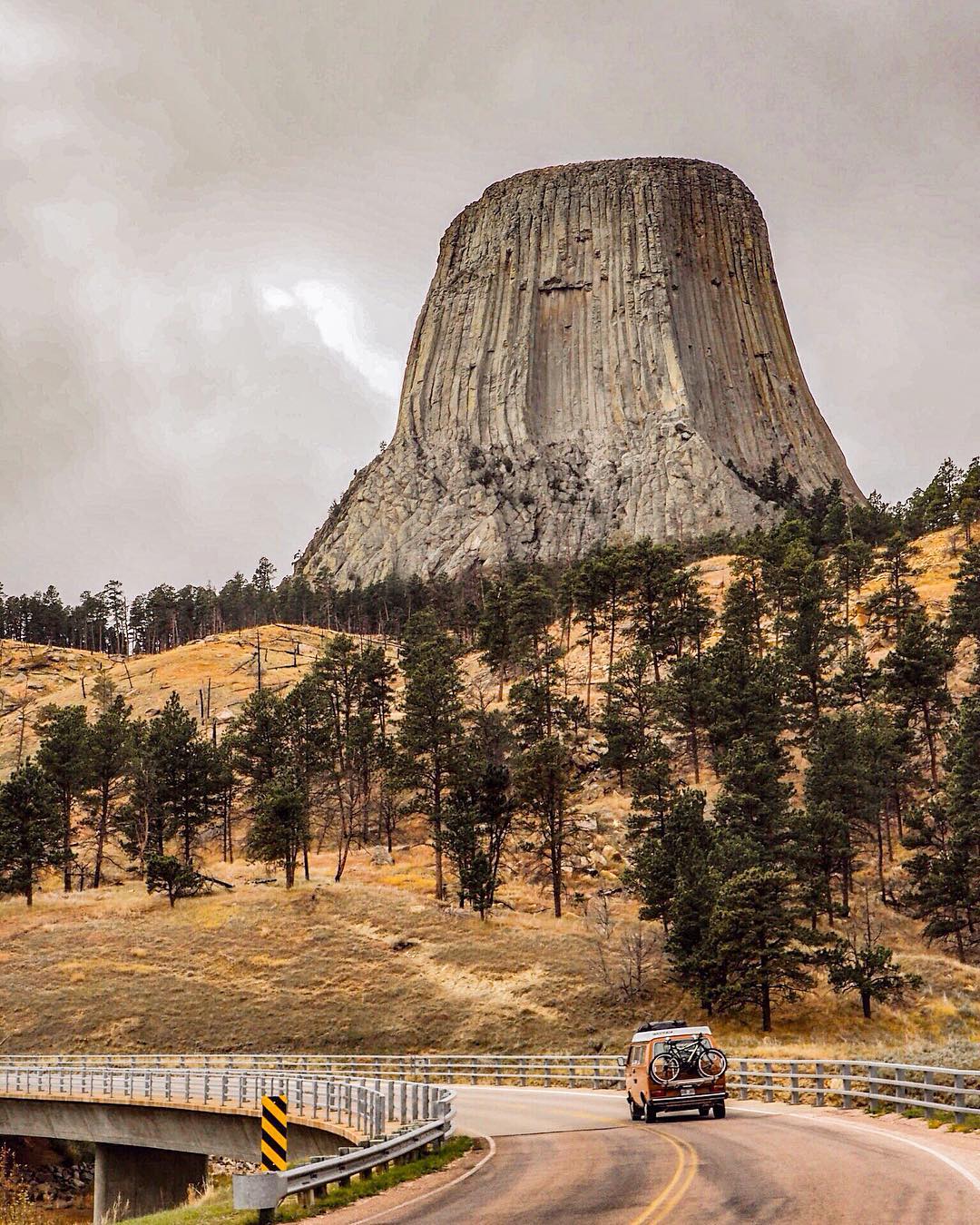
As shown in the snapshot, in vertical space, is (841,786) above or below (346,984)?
above

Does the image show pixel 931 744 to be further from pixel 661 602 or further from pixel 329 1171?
pixel 329 1171

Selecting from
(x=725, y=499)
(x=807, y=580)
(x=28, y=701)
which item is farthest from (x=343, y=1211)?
(x=725, y=499)

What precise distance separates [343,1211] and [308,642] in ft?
447

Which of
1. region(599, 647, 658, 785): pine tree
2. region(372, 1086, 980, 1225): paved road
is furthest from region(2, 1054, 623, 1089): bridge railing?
region(599, 647, 658, 785): pine tree

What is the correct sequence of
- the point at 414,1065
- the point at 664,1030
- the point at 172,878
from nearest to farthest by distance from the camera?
the point at 664,1030
the point at 414,1065
the point at 172,878

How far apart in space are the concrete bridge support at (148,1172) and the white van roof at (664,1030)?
17425mm

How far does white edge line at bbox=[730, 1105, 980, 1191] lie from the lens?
1400 cm

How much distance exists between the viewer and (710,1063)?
24.5 m

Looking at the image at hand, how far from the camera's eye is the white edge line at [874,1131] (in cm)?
1400

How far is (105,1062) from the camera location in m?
44.7

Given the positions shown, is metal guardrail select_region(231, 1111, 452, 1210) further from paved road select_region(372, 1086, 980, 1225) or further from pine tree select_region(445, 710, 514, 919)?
pine tree select_region(445, 710, 514, 919)

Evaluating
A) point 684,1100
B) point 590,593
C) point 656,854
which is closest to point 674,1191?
point 684,1100

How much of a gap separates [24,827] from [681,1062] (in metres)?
51.3

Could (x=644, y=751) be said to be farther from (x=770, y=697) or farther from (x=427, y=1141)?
Answer: (x=427, y=1141)
